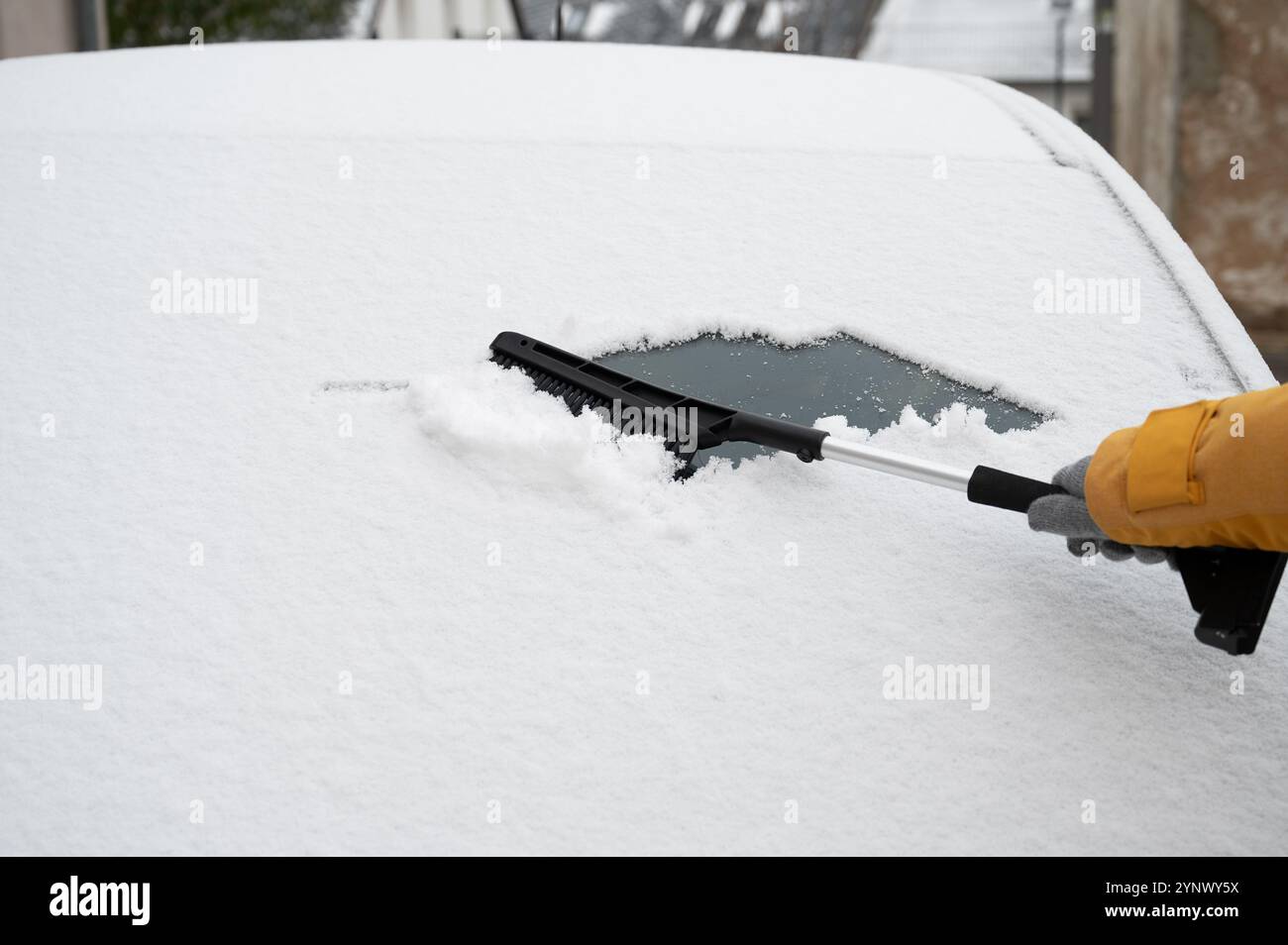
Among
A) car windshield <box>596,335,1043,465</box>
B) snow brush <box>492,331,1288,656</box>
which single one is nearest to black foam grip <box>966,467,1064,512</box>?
snow brush <box>492,331,1288,656</box>

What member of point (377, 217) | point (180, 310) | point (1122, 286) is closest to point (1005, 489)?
point (1122, 286)

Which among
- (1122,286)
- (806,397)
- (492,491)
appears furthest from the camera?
(1122,286)

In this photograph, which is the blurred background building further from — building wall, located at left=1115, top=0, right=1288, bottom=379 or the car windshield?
the car windshield

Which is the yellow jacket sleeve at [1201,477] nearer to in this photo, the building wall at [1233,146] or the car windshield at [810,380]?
the car windshield at [810,380]

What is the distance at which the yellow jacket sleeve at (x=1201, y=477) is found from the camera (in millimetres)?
1312

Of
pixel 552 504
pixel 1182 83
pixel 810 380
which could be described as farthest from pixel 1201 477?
pixel 1182 83

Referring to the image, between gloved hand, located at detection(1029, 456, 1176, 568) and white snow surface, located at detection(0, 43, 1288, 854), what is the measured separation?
1.5 inches

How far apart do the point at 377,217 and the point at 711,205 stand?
51cm

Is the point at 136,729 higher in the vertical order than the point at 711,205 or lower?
lower

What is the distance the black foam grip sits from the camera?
4.87 feet
